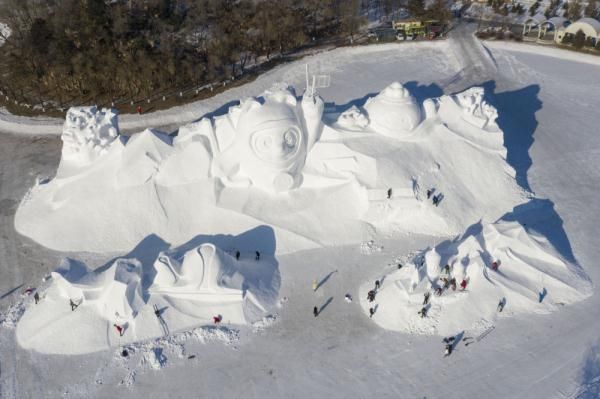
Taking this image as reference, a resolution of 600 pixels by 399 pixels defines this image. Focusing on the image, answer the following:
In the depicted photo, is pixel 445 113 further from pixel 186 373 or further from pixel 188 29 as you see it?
pixel 188 29

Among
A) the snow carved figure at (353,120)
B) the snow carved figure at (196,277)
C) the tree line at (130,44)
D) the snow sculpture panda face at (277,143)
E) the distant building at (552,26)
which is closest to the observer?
the snow carved figure at (196,277)

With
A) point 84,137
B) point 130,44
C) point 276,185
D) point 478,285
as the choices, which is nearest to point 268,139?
point 276,185

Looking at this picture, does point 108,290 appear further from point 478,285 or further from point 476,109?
point 476,109

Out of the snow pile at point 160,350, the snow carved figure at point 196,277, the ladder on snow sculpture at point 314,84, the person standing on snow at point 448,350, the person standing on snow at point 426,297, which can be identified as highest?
the ladder on snow sculpture at point 314,84

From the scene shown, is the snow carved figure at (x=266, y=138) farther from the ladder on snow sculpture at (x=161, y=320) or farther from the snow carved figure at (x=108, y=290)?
the ladder on snow sculpture at (x=161, y=320)

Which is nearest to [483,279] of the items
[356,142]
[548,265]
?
[548,265]

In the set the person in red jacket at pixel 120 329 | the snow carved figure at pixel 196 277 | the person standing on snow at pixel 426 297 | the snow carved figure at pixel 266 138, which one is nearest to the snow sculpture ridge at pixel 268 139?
the snow carved figure at pixel 266 138

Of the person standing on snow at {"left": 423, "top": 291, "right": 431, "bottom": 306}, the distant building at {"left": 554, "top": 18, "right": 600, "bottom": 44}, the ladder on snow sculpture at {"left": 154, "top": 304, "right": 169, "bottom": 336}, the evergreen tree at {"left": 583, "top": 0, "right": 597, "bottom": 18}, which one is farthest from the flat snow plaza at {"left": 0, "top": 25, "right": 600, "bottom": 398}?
the evergreen tree at {"left": 583, "top": 0, "right": 597, "bottom": 18}

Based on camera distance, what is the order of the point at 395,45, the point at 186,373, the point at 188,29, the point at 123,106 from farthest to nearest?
the point at 395,45 → the point at 188,29 → the point at 123,106 → the point at 186,373
